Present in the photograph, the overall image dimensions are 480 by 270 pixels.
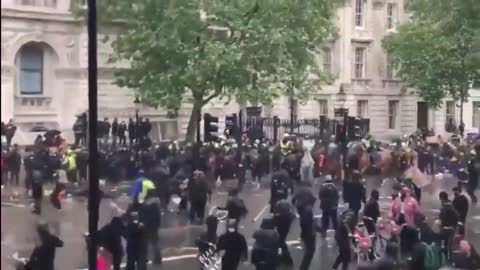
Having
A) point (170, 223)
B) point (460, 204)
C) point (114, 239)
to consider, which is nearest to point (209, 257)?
point (170, 223)

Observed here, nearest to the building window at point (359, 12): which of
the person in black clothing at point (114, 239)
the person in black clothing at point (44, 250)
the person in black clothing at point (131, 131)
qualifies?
the person in black clothing at point (131, 131)

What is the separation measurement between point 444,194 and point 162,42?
226cm

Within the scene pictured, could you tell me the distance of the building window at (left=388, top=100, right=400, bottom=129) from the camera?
525 centimetres

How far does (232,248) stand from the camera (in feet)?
15.6

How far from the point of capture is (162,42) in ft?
13.7

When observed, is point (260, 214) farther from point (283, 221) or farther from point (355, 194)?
point (355, 194)

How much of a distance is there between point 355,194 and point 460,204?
74 centimetres

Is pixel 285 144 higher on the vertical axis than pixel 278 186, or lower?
higher

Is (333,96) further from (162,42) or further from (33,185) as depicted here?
(33,185)

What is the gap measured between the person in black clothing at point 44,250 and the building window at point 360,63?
226cm

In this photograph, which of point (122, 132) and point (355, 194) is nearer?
point (122, 132)

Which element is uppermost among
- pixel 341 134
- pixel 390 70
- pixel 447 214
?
pixel 390 70

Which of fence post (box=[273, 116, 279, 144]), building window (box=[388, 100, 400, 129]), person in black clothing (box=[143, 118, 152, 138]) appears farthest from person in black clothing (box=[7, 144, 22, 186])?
building window (box=[388, 100, 400, 129])

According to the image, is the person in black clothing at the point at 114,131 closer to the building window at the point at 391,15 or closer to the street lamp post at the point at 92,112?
the street lamp post at the point at 92,112
